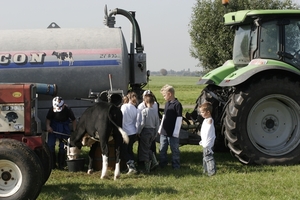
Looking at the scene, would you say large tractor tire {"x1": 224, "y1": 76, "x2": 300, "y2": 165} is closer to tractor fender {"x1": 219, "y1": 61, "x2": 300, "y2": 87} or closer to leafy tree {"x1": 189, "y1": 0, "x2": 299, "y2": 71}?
tractor fender {"x1": 219, "y1": 61, "x2": 300, "y2": 87}

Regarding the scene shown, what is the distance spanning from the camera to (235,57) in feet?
35.8

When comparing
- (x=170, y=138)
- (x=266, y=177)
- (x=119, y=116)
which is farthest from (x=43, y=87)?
(x=266, y=177)

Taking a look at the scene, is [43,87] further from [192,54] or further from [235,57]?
[192,54]

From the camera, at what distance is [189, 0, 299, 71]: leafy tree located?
958 inches

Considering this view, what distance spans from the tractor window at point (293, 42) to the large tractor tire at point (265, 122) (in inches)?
17.4

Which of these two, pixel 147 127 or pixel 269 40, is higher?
pixel 269 40

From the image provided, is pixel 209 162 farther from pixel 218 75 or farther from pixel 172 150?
pixel 218 75

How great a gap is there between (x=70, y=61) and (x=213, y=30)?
16.2 metres

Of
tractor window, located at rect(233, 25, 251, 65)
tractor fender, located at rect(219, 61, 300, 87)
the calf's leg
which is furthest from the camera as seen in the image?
tractor window, located at rect(233, 25, 251, 65)

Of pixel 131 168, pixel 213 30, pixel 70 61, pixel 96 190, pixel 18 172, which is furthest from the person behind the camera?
pixel 213 30

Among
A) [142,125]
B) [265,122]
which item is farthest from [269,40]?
[142,125]

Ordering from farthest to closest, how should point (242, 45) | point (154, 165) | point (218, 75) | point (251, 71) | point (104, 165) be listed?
1. point (218, 75)
2. point (242, 45)
3. point (154, 165)
4. point (251, 71)
5. point (104, 165)

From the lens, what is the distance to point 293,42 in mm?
Result: 9992

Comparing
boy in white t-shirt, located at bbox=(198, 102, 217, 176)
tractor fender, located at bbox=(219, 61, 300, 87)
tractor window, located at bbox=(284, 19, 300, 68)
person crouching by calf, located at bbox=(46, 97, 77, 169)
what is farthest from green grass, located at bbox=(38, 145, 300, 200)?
tractor window, located at bbox=(284, 19, 300, 68)
